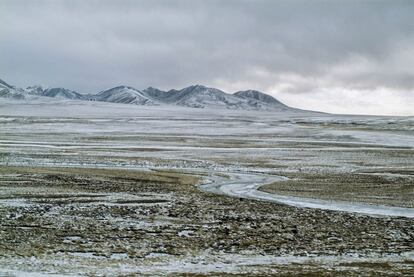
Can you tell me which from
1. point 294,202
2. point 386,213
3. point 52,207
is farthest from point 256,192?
point 52,207

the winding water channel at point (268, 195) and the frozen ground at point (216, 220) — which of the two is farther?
the winding water channel at point (268, 195)

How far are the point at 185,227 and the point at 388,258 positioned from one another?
7469 mm

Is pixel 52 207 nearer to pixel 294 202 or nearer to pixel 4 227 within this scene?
pixel 4 227

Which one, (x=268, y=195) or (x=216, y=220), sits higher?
(x=216, y=220)

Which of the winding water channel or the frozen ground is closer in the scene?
the frozen ground

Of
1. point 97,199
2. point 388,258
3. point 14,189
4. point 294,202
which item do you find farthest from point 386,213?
point 14,189

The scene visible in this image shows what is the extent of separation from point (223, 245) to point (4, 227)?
307 inches

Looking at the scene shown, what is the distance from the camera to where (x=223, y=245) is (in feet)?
54.7

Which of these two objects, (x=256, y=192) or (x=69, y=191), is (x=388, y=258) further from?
(x=69, y=191)

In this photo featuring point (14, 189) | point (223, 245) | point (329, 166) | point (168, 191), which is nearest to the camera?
point (223, 245)

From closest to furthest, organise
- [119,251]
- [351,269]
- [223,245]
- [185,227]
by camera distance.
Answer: [351,269]
[119,251]
[223,245]
[185,227]

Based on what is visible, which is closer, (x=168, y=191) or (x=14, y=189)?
Answer: (x=14, y=189)

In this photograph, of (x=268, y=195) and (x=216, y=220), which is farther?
(x=268, y=195)

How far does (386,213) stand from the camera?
2372 cm
